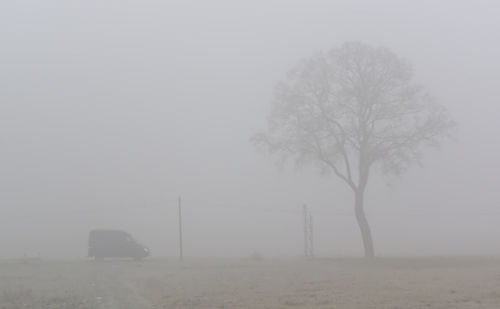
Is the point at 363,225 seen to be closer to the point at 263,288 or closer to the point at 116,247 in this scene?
the point at 116,247

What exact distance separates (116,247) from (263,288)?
3095cm

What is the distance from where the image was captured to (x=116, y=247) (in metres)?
54.4

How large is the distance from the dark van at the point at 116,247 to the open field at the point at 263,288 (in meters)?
15.6

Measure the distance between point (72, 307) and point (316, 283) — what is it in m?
10.7

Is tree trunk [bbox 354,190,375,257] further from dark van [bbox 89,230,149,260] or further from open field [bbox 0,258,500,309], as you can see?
dark van [bbox 89,230,149,260]

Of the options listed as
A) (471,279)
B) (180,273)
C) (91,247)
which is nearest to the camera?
(471,279)

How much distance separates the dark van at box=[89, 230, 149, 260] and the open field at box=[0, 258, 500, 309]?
15588mm

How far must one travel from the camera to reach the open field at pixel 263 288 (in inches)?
803

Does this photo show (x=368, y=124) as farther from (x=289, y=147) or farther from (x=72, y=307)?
(x=72, y=307)

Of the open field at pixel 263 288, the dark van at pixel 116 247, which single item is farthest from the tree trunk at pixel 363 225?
the dark van at pixel 116 247

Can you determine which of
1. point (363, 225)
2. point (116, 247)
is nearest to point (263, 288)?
point (363, 225)

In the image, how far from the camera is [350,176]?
47.0 metres

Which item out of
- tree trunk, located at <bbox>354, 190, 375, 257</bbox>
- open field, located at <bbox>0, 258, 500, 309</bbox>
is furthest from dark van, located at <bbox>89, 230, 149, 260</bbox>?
tree trunk, located at <bbox>354, 190, 375, 257</bbox>

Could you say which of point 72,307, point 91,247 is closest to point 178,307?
point 72,307
